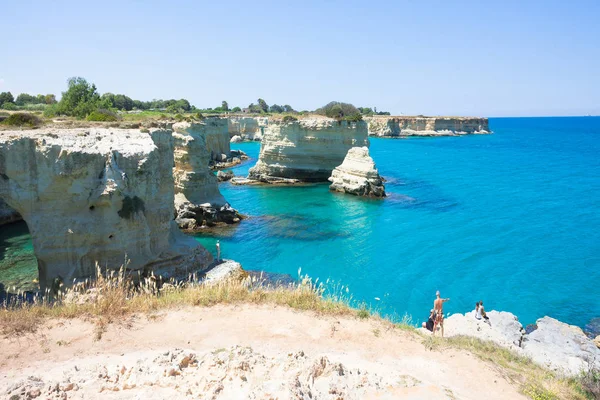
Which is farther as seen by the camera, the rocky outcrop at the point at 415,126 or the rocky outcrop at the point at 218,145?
the rocky outcrop at the point at 415,126

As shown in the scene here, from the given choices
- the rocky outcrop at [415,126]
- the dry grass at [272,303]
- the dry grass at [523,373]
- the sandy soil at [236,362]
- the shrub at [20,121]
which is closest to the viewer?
the sandy soil at [236,362]

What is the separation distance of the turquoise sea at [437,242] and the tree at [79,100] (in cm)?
1040

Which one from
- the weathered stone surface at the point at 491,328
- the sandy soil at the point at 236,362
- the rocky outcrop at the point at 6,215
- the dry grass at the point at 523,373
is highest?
the sandy soil at the point at 236,362

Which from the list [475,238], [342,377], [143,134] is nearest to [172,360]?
[342,377]

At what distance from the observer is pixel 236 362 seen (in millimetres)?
6305

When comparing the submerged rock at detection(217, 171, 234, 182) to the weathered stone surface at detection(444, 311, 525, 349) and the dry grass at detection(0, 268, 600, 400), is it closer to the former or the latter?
the weathered stone surface at detection(444, 311, 525, 349)

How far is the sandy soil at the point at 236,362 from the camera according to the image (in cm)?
582

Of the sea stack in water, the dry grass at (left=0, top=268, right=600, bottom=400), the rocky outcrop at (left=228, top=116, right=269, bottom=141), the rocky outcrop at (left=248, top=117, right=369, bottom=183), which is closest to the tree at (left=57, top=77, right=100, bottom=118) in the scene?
the rocky outcrop at (left=248, top=117, right=369, bottom=183)

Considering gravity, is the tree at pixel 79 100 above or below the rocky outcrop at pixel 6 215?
above

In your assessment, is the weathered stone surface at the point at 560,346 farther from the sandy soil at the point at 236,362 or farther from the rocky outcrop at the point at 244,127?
the rocky outcrop at the point at 244,127

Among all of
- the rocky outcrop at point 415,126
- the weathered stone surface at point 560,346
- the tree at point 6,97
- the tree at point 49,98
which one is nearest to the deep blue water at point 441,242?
the weathered stone surface at point 560,346

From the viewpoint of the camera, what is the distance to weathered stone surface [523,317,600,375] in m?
11.0

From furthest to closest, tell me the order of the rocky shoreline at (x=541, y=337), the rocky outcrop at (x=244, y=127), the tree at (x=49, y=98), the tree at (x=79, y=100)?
the rocky outcrop at (x=244, y=127), the tree at (x=49, y=98), the tree at (x=79, y=100), the rocky shoreline at (x=541, y=337)

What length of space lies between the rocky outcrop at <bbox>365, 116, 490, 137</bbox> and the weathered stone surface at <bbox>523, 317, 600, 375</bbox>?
102 metres
